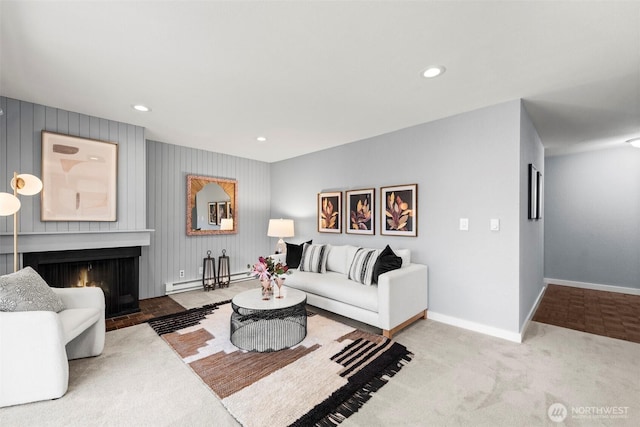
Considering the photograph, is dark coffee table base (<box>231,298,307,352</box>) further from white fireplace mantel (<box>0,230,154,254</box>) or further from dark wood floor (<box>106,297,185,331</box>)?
white fireplace mantel (<box>0,230,154,254</box>)

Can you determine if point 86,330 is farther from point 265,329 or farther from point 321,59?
point 321,59

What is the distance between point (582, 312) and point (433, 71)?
3.73 meters

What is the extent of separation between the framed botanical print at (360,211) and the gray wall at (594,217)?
3777 millimetres

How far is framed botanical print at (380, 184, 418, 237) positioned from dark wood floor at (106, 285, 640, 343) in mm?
1862

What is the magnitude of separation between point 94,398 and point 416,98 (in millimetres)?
3557

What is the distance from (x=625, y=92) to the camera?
256cm

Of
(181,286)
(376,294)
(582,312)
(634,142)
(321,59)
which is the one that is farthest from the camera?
(181,286)

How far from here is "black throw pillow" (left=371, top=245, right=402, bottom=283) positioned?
121 inches

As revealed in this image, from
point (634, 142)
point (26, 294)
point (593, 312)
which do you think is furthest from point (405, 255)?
point (634, 142)

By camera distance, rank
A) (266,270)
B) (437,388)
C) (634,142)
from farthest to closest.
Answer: (634,142)
(266,270)
(437,388)

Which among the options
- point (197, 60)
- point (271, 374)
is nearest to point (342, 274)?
point (271, 374)

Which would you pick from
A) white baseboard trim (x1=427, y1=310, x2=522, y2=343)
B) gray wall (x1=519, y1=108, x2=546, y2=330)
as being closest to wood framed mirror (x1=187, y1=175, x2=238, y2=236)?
white baseboard trim (x1=427, y1=310, x2=522, y2=343)

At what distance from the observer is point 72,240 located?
122 inches

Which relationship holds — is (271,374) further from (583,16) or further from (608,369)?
(583,16)
